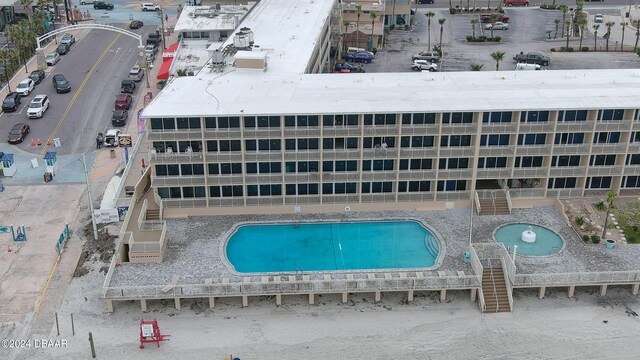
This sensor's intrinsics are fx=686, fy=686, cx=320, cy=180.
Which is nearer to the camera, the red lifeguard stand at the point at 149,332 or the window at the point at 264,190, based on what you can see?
the red lifeguard stand at the point at 149,332

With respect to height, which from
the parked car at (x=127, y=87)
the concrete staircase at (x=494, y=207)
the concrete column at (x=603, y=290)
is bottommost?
the concrete column at (x=603, y=290)

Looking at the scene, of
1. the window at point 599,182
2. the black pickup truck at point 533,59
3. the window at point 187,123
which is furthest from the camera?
the black pickup truck at point 533,59

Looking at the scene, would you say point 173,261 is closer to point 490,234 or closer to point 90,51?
point 490,234

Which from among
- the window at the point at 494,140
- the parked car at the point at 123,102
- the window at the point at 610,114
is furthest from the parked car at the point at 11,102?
the window at the point at 610,114

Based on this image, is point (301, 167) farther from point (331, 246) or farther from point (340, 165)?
point (331, 246)

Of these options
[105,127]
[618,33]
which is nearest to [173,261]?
[105,127]

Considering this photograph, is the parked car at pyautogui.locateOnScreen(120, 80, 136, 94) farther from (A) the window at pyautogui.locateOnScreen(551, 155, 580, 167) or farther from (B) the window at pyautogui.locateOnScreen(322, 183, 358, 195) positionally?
(A) the window at pyautogui.locateOnScreen(551, 155, 580, 167)

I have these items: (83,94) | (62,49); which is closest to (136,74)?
(83,94)

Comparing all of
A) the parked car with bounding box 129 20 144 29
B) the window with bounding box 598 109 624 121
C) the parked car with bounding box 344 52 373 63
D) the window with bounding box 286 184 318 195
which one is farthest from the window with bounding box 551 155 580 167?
the parked car with bounding box 129 20 144 29

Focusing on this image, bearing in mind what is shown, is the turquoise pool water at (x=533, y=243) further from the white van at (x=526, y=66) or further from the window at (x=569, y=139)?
the white van at (x=526, y=66)
